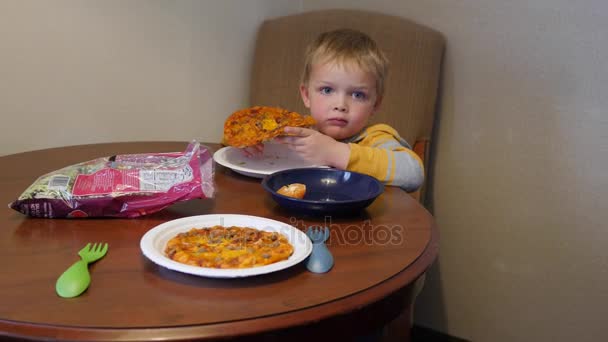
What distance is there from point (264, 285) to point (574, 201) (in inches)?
49.3

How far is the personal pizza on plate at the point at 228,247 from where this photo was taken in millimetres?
706

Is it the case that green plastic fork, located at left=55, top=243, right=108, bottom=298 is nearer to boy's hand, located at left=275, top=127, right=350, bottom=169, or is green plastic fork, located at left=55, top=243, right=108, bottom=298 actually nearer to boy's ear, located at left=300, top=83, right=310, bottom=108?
boy's hand, located at left=275, top=127, right=350, bottom=169

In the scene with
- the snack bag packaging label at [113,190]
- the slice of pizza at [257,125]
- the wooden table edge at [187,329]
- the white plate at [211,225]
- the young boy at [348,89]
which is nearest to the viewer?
the wooden table edge at [187,329]

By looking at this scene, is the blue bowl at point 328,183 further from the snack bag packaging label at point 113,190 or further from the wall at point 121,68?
the wall at point 121,68

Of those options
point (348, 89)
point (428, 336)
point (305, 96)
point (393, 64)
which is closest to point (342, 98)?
point (348, 89)

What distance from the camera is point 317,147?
46.1 inches

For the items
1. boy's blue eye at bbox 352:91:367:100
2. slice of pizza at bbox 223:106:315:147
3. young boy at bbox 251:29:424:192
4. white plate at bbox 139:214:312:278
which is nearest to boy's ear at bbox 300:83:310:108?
young boy at bbox 251:29:424:192

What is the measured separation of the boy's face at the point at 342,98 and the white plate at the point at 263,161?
0.45 ft

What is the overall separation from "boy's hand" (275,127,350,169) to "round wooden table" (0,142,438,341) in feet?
0.73

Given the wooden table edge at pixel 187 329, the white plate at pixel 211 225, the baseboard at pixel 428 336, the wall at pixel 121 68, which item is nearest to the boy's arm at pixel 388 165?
the white plate at pixel 211 225

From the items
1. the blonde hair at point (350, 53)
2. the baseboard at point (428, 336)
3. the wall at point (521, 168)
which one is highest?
the blonde hair at point (350, 53)

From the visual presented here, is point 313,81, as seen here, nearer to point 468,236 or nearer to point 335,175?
point 335,175

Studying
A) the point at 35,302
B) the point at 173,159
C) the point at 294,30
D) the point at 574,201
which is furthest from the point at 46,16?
the point at 574,201

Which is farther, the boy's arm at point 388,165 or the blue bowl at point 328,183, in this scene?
the boy's arm at point 388,165
